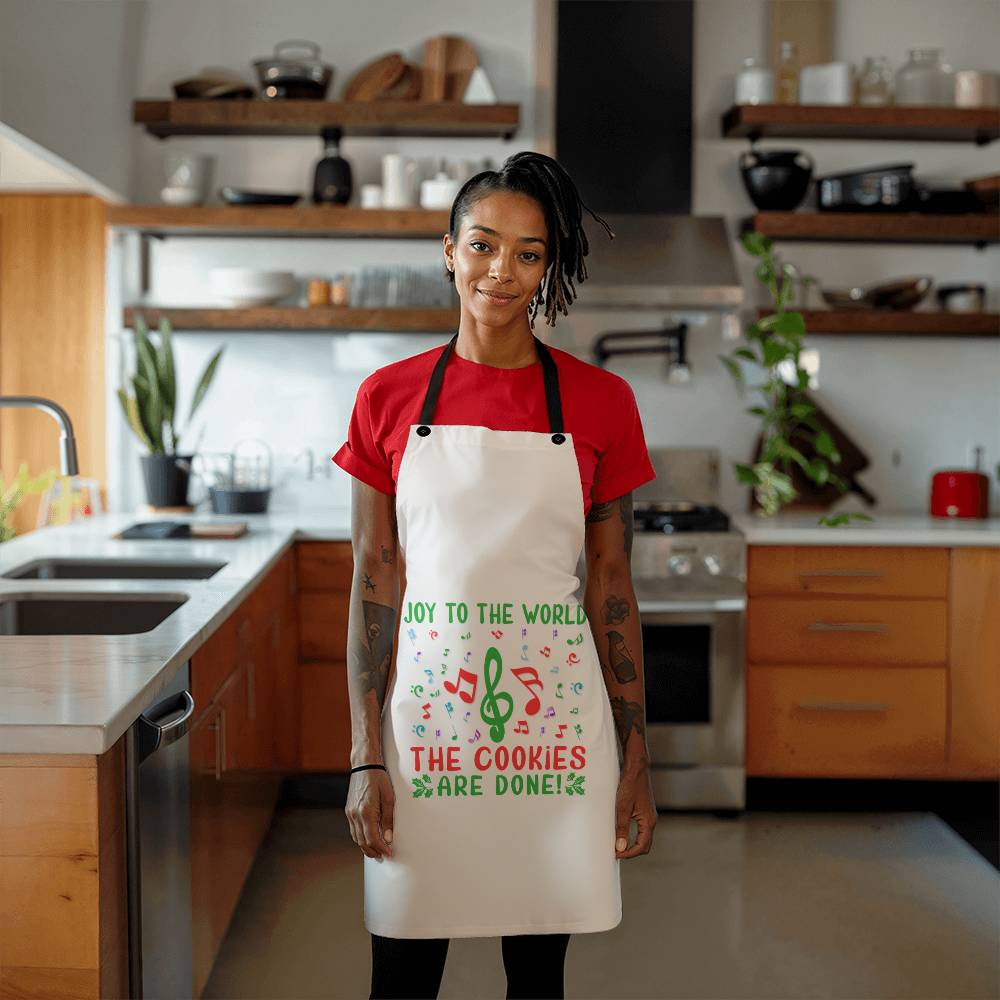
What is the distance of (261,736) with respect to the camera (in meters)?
3.25

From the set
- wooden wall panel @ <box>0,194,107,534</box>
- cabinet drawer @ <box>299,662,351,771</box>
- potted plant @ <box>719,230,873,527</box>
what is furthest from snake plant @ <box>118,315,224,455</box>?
potted plant @ <box>719,230,873,527</box>

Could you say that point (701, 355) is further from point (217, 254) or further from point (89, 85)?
point (89, 85)

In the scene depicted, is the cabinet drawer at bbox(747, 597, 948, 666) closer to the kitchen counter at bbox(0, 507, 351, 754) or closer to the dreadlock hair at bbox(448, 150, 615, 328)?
the kitchen counter at bbox(0, 507, 351, 754)

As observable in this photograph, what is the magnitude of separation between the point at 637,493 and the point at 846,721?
104 cm

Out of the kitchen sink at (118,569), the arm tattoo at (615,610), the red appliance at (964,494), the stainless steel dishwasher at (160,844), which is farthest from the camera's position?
the red appliance at (964,494)

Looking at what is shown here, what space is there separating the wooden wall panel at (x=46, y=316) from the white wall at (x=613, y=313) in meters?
0.22

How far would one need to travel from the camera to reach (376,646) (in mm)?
1734

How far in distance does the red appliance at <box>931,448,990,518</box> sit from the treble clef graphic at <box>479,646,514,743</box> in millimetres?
3041

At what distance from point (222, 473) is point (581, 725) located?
9.75ft

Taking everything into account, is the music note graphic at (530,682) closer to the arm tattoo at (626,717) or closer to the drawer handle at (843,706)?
the arm tattoo at (626,717)

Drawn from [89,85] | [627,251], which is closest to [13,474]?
[89,85]

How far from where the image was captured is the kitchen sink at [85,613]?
2.79m

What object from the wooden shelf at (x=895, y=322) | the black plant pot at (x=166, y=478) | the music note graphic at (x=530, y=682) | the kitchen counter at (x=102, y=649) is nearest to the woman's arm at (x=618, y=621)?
the music note graphic at (x=530, y=682)

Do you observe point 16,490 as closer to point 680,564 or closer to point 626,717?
point 680,564
